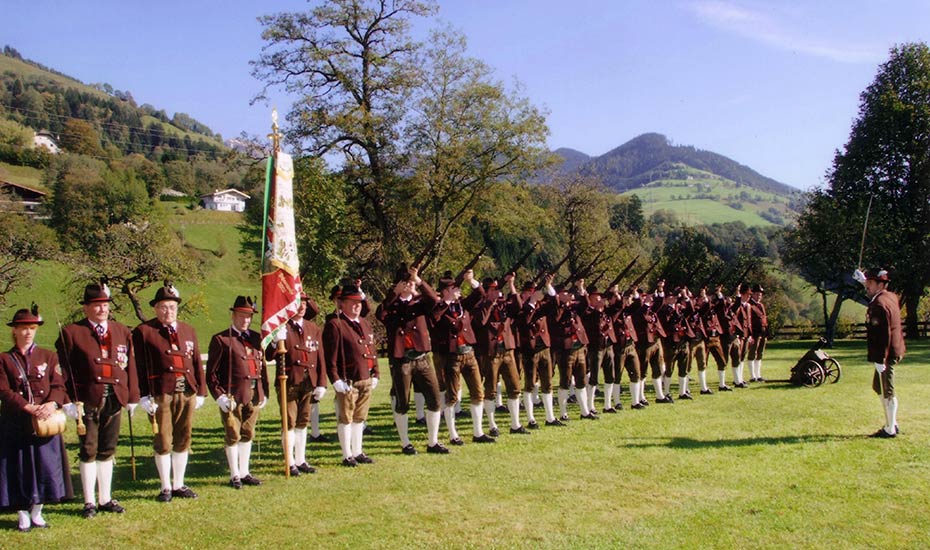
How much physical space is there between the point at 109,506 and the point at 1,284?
2467 cm

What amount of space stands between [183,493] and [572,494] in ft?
13.0

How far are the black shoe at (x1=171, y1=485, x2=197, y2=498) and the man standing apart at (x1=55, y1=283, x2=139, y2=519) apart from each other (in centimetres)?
57

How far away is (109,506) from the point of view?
22.4ft

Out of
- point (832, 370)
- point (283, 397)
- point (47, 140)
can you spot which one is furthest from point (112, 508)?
point (47, 140)

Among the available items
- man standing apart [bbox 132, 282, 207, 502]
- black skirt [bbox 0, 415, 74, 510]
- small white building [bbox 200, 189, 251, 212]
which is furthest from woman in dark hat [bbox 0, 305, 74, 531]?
small white building [bbox 200, 189, 251, 212]

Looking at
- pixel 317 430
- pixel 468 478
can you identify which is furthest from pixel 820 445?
pixel 317 430

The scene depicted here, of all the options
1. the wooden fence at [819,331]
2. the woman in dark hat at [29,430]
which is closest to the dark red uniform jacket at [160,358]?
the woman in dark hat at [29,430]

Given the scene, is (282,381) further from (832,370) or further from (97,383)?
(832,370)

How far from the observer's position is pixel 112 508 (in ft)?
22.4

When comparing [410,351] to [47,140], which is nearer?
[410,351]

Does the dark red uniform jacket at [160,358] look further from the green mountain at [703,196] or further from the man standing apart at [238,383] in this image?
the green mountain at [703,196]

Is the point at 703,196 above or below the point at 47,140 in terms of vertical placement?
below

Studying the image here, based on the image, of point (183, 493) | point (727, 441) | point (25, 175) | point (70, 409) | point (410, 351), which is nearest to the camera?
point (70, 409)

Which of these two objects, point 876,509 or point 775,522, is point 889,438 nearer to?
point 876,509
